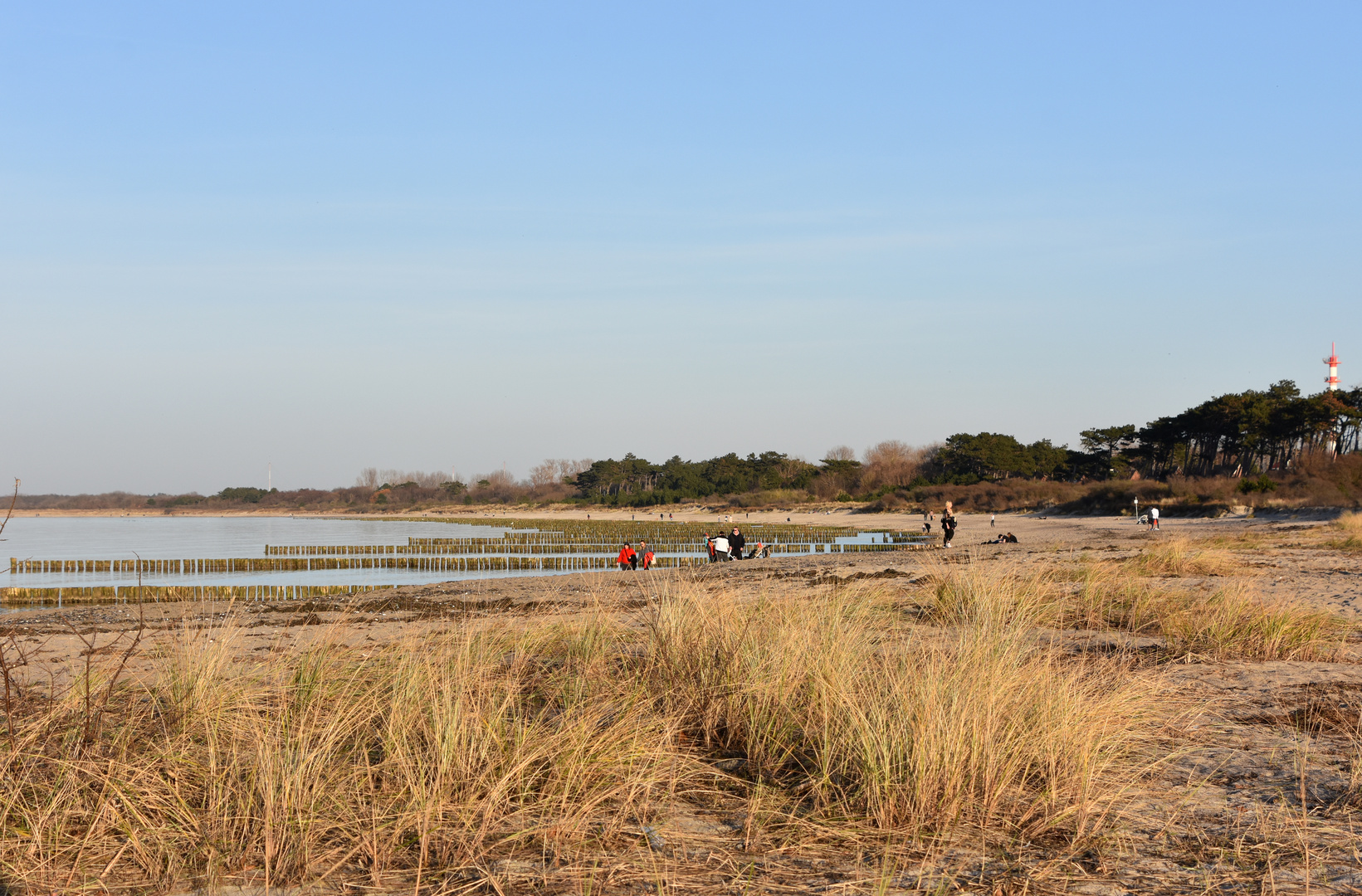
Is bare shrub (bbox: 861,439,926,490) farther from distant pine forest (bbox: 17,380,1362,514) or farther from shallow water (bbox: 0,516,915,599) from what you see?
shallow water (bbox: 0,516,915,599)

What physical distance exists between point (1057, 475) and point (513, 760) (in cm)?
7240

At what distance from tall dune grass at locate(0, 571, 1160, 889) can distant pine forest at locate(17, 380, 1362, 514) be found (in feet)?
111

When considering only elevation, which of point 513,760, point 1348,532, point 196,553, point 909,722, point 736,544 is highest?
point 909,722

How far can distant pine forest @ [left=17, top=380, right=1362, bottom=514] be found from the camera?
40.4m

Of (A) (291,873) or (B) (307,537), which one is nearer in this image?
(A) (291,873)

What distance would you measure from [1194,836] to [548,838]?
8.55 feet

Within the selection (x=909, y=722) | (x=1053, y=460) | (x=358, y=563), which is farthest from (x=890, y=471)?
(x=909, y=722)

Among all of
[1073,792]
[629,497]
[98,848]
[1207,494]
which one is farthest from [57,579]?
[629,497]

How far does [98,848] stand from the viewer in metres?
3.49

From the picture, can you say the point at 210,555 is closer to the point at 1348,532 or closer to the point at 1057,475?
the point at 1348,532

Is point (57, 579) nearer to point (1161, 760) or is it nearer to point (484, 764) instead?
point (484, 764)

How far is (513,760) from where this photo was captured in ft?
13.1

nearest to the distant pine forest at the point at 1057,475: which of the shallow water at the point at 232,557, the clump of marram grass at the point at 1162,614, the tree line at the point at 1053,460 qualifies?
the tree line at the point at 1053,460

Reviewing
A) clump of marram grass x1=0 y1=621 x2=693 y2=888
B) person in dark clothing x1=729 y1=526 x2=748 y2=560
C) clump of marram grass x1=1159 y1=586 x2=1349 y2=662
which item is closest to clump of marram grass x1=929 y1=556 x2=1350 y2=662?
clump of marram grass x1=1159 y1=586 x2=1349 y2=662
